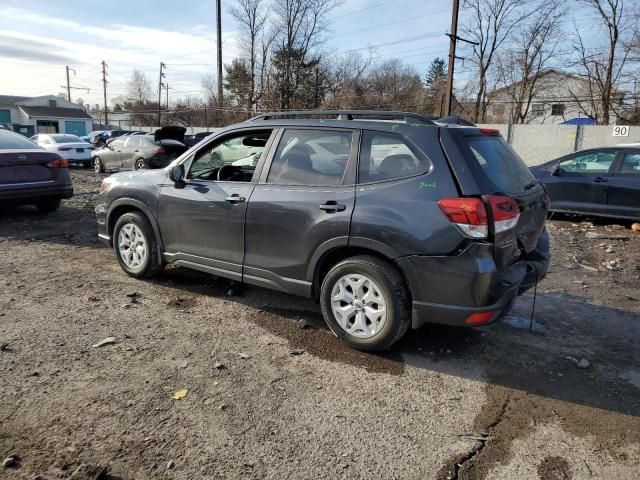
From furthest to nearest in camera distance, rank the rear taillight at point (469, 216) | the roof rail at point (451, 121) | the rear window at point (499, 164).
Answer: the roof rail at point (451, 121)
the rear window at point (499, 164)
the rear taillight at point (469, 216)

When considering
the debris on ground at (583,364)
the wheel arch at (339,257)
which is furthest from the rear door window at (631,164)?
the wheel arch at (339,257)

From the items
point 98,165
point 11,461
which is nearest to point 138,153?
point 98,165

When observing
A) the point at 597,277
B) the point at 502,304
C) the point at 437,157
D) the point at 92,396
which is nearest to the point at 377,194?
the point at 437,157

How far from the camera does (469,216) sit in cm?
331

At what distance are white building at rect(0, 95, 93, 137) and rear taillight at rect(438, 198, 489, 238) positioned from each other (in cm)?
7098

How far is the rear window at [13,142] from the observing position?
8.05 m

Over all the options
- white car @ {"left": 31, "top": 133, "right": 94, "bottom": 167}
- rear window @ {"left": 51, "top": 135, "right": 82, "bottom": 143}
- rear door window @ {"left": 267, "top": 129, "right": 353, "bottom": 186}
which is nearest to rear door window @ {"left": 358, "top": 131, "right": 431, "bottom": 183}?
rear door window @ {"left": 267, "top": 129, "right": 353, "bottom": 186}

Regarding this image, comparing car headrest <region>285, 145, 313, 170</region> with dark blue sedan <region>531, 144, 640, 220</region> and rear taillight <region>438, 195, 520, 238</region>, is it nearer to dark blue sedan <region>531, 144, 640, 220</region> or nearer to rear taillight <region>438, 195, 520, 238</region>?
rear taillight <region>438, 195, 520, 238</region>

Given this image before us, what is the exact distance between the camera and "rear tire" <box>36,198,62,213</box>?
8.98 m

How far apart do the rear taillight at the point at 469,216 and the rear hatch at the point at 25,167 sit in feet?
23.6

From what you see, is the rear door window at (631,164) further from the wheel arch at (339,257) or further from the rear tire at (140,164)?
the rear tire at (140,164)

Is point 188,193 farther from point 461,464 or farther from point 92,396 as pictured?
point 461,464

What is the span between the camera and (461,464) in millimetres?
2648

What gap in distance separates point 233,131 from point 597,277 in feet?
15.5
